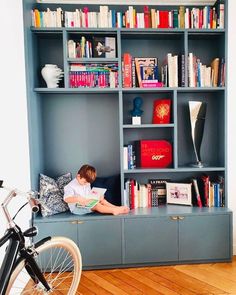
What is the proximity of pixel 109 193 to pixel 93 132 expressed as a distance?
679 millimetres

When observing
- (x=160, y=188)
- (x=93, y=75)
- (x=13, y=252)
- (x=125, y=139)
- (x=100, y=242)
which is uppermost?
(x=93, y=75)

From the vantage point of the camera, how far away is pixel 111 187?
2.92 meters

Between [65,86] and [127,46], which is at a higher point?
[127,46]

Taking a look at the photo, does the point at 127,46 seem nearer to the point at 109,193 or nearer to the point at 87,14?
the point at 87,14

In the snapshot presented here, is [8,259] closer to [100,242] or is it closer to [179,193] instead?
[100,242]

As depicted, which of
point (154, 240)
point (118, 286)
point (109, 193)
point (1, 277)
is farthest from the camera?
point (109, 193)

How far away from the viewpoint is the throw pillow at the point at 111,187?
2.92 metres

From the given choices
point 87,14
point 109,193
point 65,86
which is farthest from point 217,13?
point 109,193

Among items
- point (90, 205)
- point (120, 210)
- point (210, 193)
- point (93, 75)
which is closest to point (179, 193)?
point (210, 193)

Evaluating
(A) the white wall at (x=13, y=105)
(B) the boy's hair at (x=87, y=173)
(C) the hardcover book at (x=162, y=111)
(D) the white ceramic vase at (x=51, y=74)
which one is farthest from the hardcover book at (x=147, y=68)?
(A) the white wall at (x=13, y=105)

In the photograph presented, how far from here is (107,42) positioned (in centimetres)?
283

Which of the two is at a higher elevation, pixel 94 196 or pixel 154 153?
pixel 154 153

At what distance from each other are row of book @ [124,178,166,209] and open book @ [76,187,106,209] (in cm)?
25

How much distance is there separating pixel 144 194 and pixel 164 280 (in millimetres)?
822
